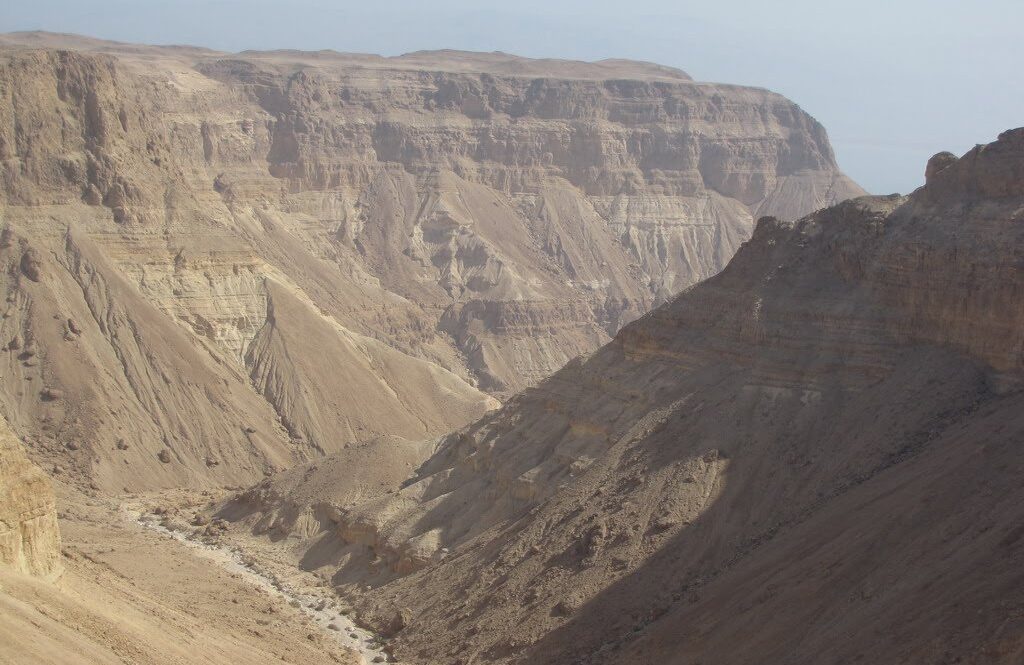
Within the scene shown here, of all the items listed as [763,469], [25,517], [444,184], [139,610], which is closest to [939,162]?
[763,469]

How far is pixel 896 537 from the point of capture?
3744 centimetres

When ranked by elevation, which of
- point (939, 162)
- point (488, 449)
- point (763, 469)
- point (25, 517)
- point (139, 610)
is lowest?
point (139, 610)

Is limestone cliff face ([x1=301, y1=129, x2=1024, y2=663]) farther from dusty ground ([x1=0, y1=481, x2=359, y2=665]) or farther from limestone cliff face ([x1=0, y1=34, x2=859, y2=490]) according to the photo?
Answer: limestone cliff face ([x1=0, y1=34, x2=859, y2=490])

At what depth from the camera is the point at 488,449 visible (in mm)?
57375

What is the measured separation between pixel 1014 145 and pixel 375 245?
10325cm

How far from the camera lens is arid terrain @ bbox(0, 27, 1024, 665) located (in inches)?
1420

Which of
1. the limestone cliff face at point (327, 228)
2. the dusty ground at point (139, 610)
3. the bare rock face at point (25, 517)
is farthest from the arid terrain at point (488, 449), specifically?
the limestone cliff face at point (327, 228)

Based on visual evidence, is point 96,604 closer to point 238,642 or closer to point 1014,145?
point 238,642

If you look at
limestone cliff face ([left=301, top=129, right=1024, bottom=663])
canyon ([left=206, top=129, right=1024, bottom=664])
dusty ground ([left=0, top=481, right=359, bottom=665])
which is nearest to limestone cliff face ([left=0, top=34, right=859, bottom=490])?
dusty ground ([left=0, top=481, right=359, bottom=665])

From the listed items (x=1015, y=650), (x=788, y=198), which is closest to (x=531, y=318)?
(x=788, y=198)

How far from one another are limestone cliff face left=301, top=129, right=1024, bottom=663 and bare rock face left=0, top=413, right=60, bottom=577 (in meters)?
14.1

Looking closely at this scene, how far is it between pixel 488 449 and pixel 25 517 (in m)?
24.9

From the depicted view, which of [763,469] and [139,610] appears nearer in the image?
[139,610]

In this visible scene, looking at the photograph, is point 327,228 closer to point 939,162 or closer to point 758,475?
point 939,162
